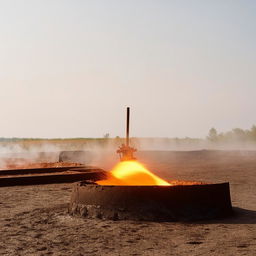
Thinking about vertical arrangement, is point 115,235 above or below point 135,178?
below

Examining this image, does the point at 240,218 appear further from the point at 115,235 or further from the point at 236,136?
the point at 236,136

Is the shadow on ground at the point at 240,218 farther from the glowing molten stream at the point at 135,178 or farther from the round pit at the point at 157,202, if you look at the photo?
the glowing molten stream at the point at 135,178

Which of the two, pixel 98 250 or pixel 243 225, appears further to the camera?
pixel 243 225

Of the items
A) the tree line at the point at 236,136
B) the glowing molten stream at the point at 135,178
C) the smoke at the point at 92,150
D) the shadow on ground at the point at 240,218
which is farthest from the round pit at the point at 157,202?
the tree line at the point at 236,136

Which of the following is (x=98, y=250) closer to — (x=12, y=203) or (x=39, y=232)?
(x=39, y=232)

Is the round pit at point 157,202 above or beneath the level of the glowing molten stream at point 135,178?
beneath

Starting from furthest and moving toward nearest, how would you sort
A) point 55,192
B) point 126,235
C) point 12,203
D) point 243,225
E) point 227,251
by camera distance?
point 55,192, point 12,203, point 243,225, point 126,235, point 227,251

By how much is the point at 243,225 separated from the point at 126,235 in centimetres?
193

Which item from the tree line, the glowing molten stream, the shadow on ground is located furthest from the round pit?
the tree line

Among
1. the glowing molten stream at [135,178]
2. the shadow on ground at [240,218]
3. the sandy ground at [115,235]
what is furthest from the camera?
the glowing molten stream at [135,178]

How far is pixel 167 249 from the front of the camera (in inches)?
220

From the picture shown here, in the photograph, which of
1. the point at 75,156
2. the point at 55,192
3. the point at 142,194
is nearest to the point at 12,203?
the point at 55,192

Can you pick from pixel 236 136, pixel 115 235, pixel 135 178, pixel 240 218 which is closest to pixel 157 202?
pixel 115 235

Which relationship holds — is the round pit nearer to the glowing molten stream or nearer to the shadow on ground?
the shadow on ground
